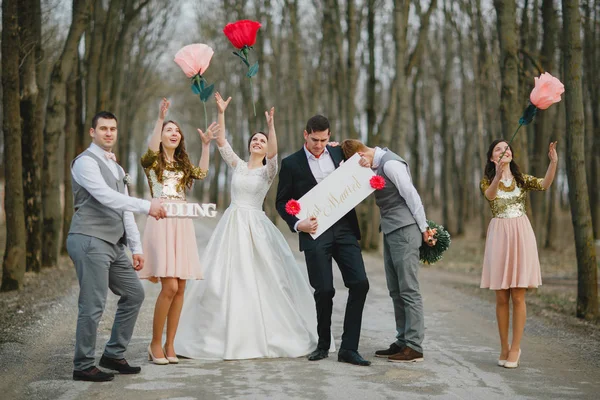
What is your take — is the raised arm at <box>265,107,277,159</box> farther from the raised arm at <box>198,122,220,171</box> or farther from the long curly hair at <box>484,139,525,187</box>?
the long curly hair at <box>484,139,525,187</box>

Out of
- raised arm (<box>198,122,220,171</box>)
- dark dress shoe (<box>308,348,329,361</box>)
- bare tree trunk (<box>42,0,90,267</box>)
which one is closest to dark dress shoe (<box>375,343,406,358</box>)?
dark dress shoe (<box>308,348,329,361</box>)

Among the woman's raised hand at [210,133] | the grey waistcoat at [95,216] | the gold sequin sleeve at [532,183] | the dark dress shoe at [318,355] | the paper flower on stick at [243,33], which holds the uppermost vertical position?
the paper flower on stick at [243,33]

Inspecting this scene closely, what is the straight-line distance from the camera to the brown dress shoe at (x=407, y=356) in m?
7.91

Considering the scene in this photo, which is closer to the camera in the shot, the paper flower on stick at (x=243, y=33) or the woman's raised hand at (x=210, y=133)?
the woman's raised hand at (x=210, y=133)

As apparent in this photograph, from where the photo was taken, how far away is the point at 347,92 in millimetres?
25062

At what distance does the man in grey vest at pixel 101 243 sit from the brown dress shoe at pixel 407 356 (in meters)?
2.44

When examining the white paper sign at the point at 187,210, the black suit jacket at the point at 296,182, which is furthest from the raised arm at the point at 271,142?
the white paper sign at the point at 187,210

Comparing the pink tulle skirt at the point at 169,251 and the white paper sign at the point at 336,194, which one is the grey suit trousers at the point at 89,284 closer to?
the pink tulle skirt at the point at 169,251

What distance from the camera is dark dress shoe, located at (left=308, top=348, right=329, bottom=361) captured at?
8.02 meters

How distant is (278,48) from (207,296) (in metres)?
26.5

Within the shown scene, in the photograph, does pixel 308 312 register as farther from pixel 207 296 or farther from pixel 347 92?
pixel 347 92

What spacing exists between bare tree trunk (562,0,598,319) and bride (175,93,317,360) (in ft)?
15.7

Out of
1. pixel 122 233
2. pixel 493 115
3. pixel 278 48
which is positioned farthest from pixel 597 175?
pixel 122 233

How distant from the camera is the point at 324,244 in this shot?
8.18 meters
